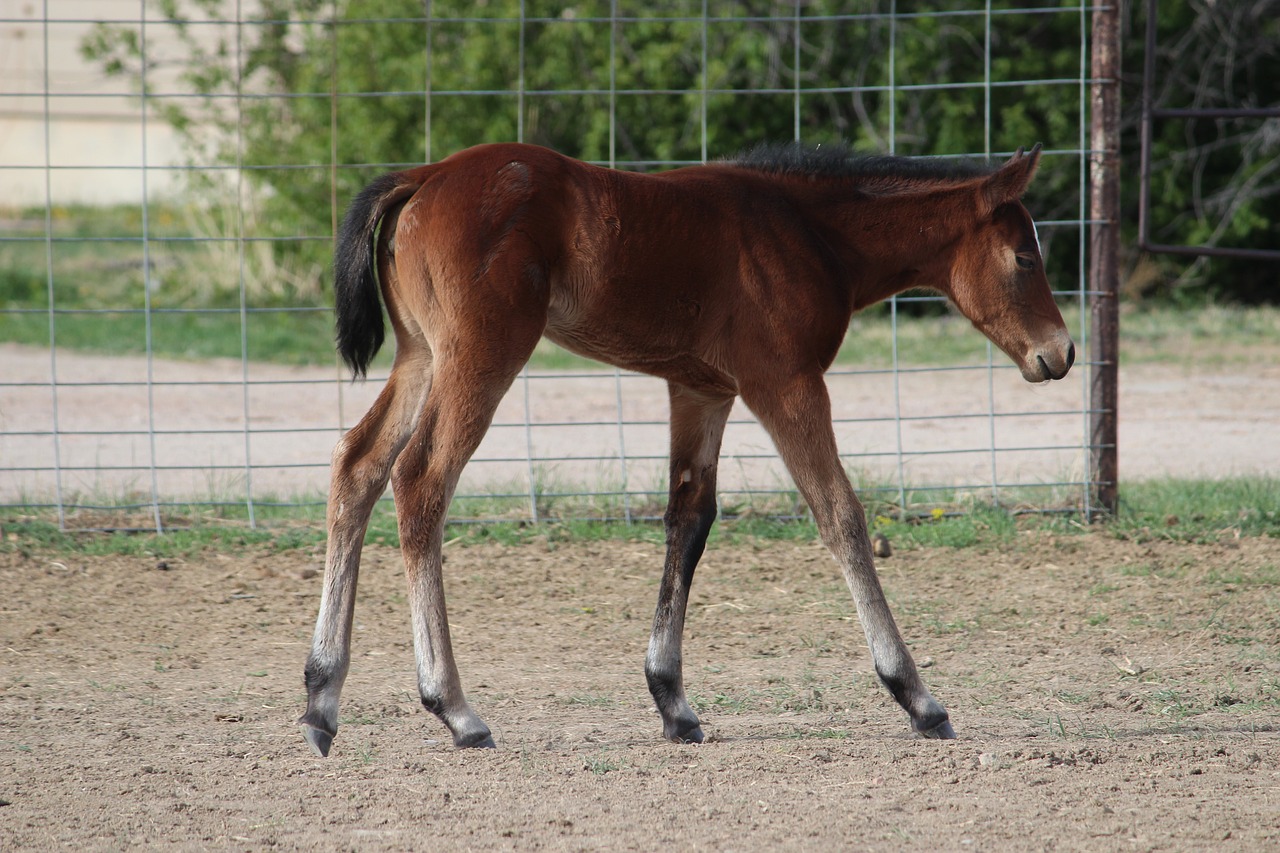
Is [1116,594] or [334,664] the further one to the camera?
[1116,594]

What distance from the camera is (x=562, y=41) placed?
13.9m

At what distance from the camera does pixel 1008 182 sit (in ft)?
13.3

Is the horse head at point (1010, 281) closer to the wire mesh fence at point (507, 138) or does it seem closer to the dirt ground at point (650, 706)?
the dirt ground at point (650, 706)

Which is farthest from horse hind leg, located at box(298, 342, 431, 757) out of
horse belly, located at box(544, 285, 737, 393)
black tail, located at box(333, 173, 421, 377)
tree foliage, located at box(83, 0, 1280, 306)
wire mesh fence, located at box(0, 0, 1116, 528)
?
tree foliage, located at box(83, 0, 1280, 306)

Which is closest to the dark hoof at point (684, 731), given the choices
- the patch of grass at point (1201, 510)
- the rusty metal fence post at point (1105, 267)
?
the patch of grass at point (1201, 510)

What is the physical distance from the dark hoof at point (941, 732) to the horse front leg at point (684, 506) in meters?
0.77

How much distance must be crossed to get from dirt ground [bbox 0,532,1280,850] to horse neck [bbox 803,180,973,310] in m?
1.44

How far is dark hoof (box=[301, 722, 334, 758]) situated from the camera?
3.70 m

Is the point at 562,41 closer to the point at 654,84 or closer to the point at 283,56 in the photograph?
the point at 654,84

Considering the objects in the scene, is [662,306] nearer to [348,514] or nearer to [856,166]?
[856,166]

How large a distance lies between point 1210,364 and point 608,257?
29.9ft

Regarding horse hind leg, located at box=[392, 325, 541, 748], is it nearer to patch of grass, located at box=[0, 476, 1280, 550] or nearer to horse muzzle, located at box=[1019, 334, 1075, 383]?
horse muzzle, located at box=[1019, 334, 1075, 383]

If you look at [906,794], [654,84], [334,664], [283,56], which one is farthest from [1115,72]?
[283,56]

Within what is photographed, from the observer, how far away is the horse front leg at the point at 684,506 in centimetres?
413
